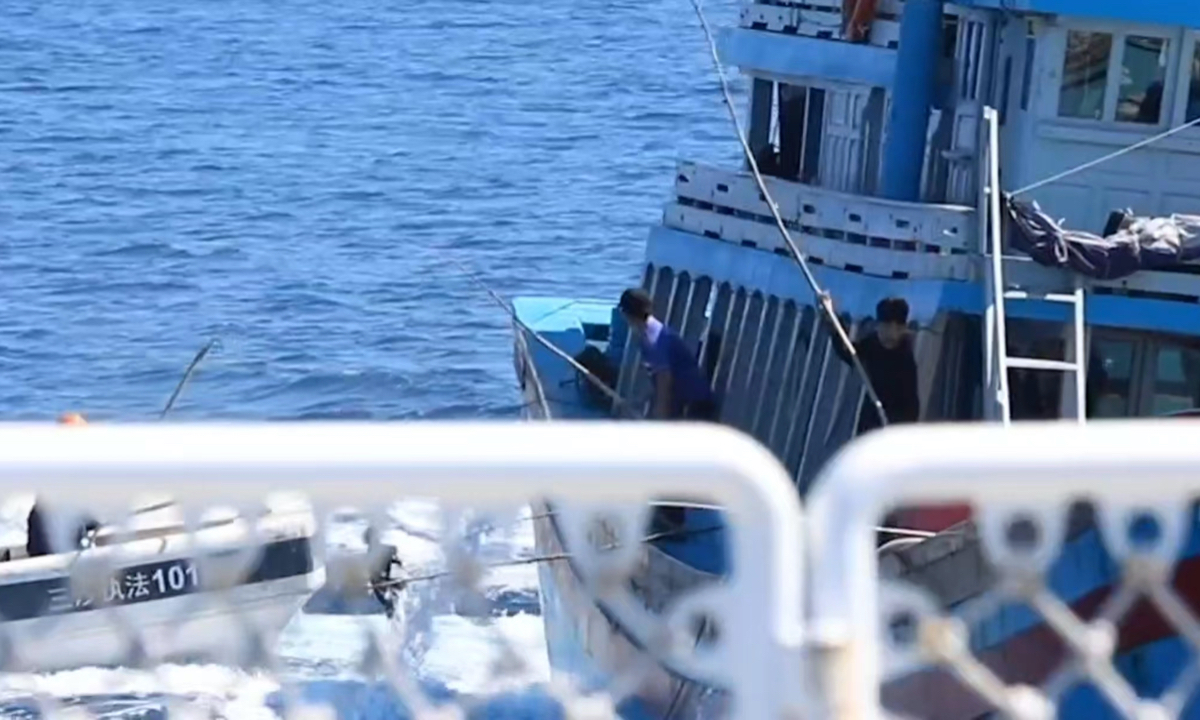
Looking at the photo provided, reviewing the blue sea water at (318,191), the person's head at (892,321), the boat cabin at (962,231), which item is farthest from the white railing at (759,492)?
the blue sea water at (318,191)

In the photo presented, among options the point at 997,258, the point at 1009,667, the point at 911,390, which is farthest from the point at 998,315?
the point at 1009,667

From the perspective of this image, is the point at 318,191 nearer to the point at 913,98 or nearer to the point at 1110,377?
the point at 913,98

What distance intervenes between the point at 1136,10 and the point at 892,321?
202 cm

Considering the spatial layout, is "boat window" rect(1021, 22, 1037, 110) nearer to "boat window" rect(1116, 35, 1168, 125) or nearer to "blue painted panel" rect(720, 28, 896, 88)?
"boat window" rect(1116, 35, 1168, 125)

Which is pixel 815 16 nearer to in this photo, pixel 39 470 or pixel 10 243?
pixel 39 470

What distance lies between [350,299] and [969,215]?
15.8m

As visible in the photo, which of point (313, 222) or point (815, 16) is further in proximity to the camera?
point (313, 222)

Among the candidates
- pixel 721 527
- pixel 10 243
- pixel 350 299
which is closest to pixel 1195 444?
pixel 721 527

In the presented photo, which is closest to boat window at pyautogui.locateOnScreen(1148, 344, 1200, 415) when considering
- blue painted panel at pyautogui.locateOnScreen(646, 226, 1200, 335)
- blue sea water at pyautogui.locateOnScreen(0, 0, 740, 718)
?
blue painted panel at pyautogui.locateOnScreen(646, 226, 1200, 335)

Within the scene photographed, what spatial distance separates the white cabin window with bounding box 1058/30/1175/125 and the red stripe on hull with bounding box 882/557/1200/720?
3609 mm

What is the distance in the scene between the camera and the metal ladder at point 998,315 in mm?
12031

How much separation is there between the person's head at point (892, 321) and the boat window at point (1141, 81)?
5.52 ft

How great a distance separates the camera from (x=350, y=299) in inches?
1114

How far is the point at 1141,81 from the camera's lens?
1337 centimetres
